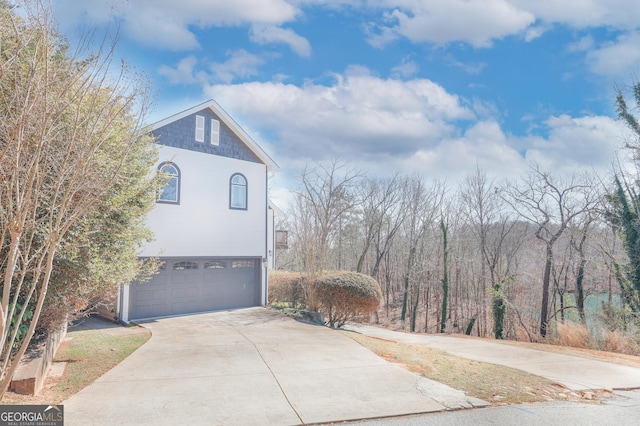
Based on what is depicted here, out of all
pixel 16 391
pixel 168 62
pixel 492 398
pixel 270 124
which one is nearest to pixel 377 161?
pixel 270 124

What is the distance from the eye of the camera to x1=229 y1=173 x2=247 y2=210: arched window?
14.3m

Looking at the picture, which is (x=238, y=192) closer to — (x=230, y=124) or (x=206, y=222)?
(x=206, y=222)

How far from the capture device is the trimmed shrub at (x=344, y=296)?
13.0 m

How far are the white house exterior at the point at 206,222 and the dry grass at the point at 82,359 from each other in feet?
7.92

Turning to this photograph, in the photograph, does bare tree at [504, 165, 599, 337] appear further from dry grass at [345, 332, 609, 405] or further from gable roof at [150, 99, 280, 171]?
gable roof at [150, 99, 280, 171]

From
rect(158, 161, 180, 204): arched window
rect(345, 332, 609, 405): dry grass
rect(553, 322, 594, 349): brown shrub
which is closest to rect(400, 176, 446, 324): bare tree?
rect(553, 322, 594, 349): brown shrub

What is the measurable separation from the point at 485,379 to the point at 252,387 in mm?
4023

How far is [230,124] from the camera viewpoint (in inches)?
571

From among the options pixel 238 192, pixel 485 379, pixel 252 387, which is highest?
pixel 238 192

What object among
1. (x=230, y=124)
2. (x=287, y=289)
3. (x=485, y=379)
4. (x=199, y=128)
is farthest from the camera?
(x=287, y=289)

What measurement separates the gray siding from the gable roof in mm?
114

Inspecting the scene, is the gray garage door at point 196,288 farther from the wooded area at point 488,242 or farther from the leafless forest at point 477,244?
the leafless forest at point 477,244

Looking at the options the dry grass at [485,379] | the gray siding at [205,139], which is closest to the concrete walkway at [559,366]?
the dry grass at [485,379]

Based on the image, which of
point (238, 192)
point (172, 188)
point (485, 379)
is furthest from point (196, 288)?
point (485, 379)
